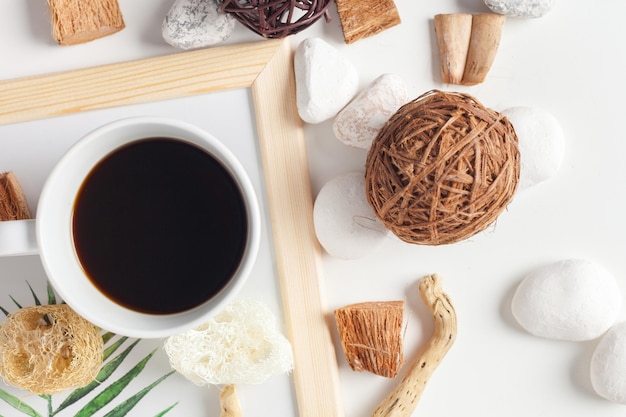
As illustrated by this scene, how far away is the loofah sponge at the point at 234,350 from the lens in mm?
801

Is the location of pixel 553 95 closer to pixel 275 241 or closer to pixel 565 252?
pixel 565 252

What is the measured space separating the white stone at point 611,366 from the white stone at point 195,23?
0.52 meters

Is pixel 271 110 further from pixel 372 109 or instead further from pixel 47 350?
pixel 47 350

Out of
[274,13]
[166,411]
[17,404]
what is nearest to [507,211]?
[274,13]

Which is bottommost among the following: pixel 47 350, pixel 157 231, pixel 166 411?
pixel 166 411

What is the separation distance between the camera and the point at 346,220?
820 mm

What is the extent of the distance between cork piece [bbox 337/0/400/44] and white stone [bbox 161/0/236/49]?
0.39 feet

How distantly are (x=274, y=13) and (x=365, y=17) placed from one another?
12cm

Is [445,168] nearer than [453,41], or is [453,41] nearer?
[445,168]

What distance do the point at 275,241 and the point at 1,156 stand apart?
1.01 ft

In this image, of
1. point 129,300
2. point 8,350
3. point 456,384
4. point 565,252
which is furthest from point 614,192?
point 8,350

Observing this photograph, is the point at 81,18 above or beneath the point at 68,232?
above

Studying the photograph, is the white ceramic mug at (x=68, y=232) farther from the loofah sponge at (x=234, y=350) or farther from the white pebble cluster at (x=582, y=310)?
the white pebble cluster at (x=582, y=310)

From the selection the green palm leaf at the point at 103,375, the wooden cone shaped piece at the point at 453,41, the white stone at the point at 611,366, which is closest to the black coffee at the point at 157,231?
the green palm leaf at the point at 103,375
